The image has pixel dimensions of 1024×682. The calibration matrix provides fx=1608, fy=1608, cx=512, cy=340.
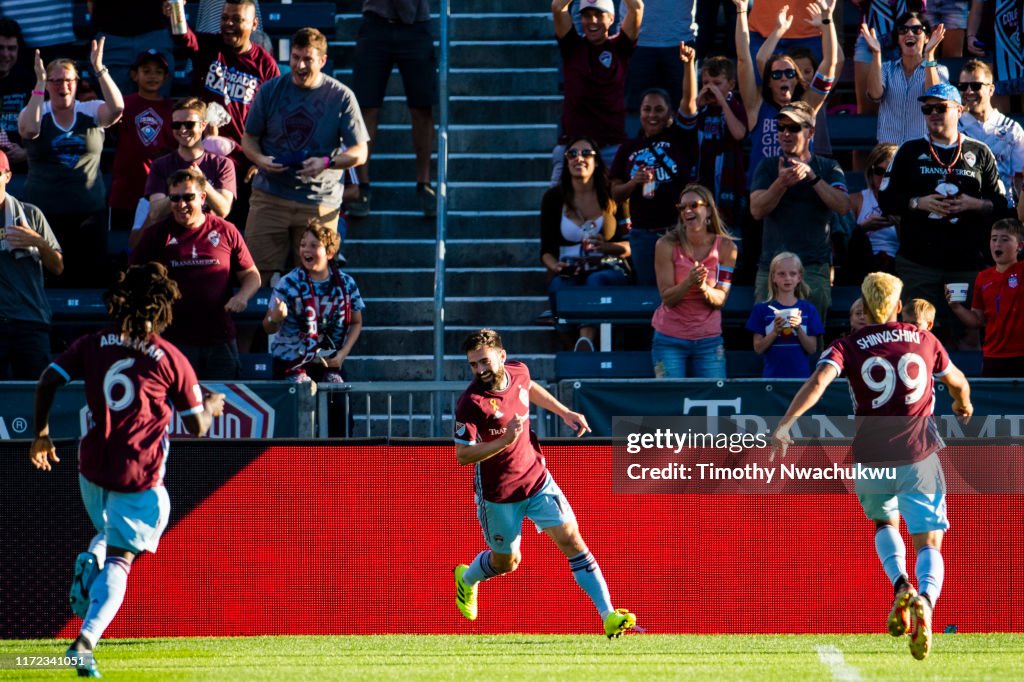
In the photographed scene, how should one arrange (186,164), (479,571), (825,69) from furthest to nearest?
(825,69)
(186,164)
(479,571)

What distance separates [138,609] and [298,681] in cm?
263

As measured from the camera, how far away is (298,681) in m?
7.41

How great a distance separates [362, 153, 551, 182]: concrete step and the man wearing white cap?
386 centimetres

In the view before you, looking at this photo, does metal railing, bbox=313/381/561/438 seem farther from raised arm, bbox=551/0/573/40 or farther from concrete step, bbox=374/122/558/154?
concrete step, bbox=374/122/558/154

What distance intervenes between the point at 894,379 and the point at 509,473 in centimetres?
211

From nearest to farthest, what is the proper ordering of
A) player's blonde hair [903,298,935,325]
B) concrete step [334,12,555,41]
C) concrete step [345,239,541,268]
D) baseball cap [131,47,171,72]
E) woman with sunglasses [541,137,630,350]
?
player's blonde hair [903,298,935,325] → woman with sunglasses [541,137,630,350] → baseball cap [131,47,171,72] → concrete step [345,239,541,268] → concrete step [334,12,555,41]

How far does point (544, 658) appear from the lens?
27.5ft

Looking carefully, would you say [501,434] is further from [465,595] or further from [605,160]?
[605,160]

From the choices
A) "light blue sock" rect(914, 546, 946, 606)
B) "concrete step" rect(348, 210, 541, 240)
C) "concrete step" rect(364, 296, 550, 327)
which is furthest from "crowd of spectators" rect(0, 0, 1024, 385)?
"light blue sock" rect(914, 546, 946, 606)

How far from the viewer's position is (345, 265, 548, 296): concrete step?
13.6 metres

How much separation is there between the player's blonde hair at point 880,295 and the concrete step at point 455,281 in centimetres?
544

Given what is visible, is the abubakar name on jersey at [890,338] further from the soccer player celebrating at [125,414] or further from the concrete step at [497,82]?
the concrete step at [497,82]

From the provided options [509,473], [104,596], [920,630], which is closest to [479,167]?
[509,473]

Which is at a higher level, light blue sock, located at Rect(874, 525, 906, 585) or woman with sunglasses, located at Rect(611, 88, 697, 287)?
woman with sunglasses, located at Rect(611, 88, 697, 287)
